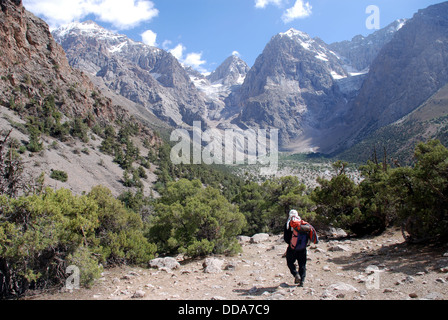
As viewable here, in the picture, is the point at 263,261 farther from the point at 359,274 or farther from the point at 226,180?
the point at 226,180

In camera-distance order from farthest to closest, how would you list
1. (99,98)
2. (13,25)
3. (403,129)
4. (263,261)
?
(403,129) < (99,98) < (13,25) < (263,261)

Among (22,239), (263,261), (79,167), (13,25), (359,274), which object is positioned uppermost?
(13,25)

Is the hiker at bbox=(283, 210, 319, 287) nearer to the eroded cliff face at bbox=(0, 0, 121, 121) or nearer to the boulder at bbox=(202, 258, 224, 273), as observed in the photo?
the boulder at bbox=(202, 258, 224, 273)

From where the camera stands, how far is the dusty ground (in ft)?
20.4

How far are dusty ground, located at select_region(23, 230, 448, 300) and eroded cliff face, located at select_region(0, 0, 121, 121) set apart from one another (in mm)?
50608

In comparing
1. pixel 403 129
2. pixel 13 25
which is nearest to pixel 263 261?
pixel 13 25

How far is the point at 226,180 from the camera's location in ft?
263

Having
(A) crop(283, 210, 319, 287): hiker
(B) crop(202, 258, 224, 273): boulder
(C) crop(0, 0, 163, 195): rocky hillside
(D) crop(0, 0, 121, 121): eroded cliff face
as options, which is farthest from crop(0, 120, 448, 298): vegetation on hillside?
(D) crop(0, 0, 121, 121): eroded cliff face

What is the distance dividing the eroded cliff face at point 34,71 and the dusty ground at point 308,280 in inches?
1992

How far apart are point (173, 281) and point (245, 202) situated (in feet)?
75.7

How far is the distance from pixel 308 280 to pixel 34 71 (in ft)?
220

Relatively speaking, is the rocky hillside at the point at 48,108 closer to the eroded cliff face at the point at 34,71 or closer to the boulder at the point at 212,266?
the eroded cliff face at the point at 34,71

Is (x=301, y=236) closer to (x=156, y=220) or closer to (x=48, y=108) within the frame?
(x=156, y=220)

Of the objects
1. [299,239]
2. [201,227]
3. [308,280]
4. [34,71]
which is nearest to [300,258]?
[299,239]
